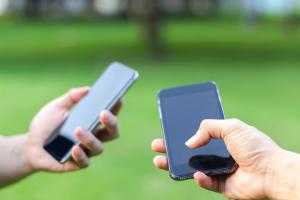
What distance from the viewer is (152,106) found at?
10.3 metres

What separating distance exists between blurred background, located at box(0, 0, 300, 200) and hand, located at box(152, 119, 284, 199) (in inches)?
124

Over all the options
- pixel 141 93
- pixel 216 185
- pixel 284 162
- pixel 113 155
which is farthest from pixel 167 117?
pixel 141 93

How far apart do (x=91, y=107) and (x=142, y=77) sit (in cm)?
1022

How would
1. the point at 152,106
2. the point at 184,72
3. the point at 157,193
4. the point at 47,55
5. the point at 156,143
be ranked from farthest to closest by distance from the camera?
the point at 47,55, the point at 184,72, the point at 152,106, the point at 157,193, the point at 156,143

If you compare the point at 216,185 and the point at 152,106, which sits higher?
the point at 216,185

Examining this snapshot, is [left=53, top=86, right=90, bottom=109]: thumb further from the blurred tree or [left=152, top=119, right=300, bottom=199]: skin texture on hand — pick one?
the blurred tree

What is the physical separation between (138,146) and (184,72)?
6709 millimetres

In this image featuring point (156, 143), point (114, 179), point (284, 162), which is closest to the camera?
point (284, 162)

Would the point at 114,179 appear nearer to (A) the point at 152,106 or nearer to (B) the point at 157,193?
(B) the point at 157,193

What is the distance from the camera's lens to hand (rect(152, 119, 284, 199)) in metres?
2.60

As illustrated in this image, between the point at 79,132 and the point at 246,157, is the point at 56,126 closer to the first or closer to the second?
the point at 79,132

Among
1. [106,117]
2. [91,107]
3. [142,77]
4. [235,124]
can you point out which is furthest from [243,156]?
[142,77]

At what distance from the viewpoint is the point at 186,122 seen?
2.87m

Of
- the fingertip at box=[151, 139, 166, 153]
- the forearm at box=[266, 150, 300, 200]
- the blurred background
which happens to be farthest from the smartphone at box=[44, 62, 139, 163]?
the blurred background
